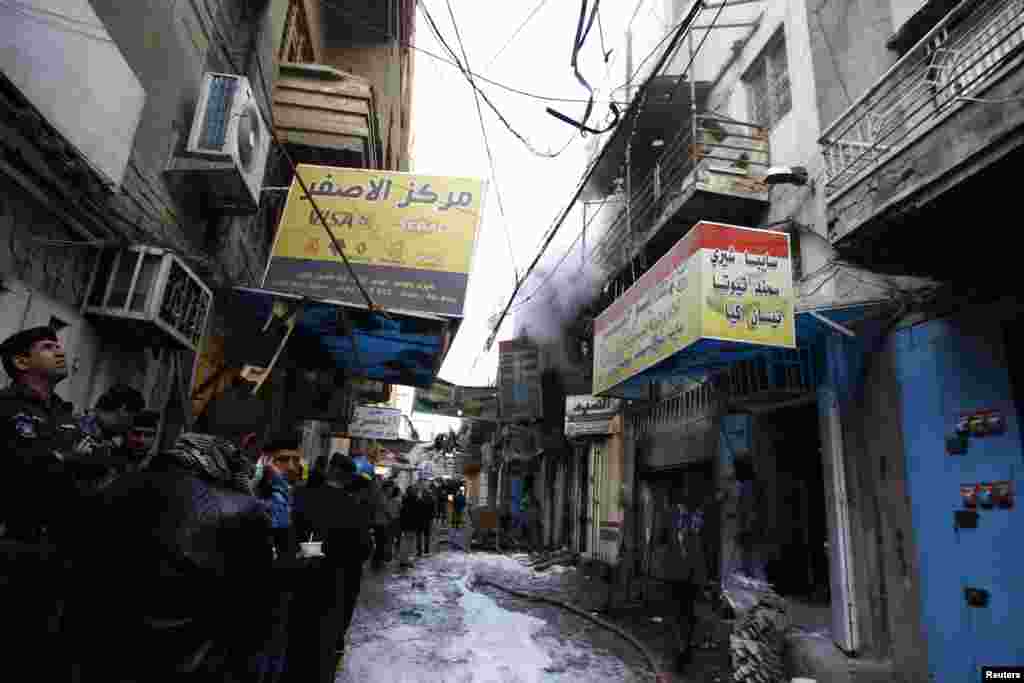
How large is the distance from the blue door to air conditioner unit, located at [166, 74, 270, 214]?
8.02 meters

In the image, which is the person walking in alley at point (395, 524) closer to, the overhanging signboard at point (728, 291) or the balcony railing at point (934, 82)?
the overhanging signboard at point (728, 291)

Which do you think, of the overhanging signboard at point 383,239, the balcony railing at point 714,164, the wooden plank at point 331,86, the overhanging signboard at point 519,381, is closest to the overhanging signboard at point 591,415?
the overhanging signboard at point 519,381

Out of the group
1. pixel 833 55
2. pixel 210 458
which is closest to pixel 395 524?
pixel 833 55

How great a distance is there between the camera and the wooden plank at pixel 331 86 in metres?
8.66

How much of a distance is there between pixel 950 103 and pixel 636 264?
819 centimetres

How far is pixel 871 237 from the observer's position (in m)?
5.85

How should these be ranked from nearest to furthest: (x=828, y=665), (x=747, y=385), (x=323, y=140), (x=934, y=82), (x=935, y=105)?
(x=934, y=82) → (x=828, y=665) → (x=935, y=105) → (x=323, y=140) → (x=747, y=385)

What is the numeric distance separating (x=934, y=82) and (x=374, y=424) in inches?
539

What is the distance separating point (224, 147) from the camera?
622cm

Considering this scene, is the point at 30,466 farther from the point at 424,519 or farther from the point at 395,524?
the point at 424,519

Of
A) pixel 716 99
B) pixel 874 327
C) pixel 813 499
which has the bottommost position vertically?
pixel 813 499

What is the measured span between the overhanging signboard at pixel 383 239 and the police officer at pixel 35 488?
4.90 metres

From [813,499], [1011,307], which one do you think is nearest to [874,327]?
[1011,307]

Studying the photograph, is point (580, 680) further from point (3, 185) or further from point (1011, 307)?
point (3, 185)
